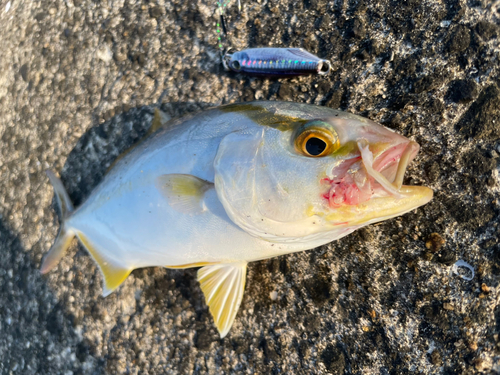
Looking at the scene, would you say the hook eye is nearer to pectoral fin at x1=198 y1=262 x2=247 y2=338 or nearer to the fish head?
the fish head

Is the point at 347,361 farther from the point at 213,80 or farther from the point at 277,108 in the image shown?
the point at 213,80

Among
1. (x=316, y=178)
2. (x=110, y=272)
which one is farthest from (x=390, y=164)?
(x=110, y=272)

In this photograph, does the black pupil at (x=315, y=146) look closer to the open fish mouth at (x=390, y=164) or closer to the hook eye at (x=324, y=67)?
the open fish mouth at (x=390, y=164)

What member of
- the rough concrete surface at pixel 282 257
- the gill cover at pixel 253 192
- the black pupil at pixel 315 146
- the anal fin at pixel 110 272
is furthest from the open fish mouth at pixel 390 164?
the anal fin at pixel 110 272

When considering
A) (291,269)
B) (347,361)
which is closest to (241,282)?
(291,269)

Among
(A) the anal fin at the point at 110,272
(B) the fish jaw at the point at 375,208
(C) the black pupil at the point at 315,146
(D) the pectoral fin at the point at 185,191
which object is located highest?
(C) the black pupil at the point at 315,146

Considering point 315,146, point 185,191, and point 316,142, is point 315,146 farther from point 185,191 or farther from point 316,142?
point 185,191
